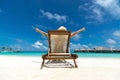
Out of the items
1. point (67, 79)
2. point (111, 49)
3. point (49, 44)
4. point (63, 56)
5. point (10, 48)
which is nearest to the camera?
point (67, 79)

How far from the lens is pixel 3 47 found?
12025 cm

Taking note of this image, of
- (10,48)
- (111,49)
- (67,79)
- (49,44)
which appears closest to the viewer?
(67,79)

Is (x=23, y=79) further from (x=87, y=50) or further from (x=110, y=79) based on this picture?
(x=87, y=50)

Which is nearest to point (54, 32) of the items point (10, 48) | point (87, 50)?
point (87, 50)

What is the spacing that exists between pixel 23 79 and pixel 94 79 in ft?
5.46

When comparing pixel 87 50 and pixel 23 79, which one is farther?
pixel 87 50

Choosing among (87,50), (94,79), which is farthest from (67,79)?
(87,50)

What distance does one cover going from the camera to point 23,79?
3529 mm

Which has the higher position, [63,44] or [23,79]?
[63,44]

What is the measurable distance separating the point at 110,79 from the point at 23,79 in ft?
6.74

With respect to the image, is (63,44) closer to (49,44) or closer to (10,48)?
(49,44)

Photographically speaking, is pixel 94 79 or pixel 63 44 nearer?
pixel 94 79

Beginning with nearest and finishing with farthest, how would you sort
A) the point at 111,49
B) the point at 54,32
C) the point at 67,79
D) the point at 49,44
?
the point at 67,79
the point at 54,32
the point at 49,44
the point at 111,49

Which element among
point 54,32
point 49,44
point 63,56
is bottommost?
point 63,56
